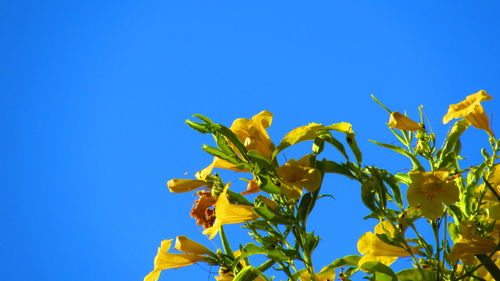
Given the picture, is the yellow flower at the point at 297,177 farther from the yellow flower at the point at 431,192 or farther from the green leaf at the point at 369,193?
the yellow flower at the point at 431,192

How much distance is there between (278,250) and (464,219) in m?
0.69

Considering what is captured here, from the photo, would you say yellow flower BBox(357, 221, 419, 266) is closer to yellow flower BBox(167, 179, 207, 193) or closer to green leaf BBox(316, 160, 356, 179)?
green leaf BBox(316, 160, 356, 179)

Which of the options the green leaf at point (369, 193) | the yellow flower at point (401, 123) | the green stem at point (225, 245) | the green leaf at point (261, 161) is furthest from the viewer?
the green stem at point (225, 245)

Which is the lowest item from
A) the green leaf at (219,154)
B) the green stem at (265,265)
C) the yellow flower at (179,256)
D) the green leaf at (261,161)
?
the green stem at (265,265)

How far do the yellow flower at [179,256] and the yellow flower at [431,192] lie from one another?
797mm

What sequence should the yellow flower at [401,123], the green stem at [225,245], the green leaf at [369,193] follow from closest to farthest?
the green leaf at [369,193]
the yellow flower at [401,123]
the green stem at [225,245]

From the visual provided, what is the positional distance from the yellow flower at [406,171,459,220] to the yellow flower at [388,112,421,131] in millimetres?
238

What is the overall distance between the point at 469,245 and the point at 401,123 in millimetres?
480

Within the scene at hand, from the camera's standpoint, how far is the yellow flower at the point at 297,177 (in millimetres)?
1706

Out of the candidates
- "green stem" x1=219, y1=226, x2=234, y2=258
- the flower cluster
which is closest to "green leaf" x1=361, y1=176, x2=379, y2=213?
the flower cluster

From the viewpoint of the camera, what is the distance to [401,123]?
6.21 ft

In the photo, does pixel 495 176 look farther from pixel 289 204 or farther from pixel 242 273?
pixel 242 273

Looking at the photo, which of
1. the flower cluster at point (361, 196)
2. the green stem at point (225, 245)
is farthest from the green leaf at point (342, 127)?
the green stem at point (225, 245)

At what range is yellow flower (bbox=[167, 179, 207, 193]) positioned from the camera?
1.94 meters
